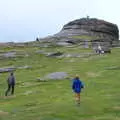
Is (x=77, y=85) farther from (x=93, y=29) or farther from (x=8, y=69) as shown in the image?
(x=93, y=29)

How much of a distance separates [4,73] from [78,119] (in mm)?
53392

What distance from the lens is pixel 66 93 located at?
61.6 m

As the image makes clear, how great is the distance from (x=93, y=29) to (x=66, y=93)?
102 m

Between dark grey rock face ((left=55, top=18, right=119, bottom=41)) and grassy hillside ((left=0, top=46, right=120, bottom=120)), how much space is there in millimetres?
52559

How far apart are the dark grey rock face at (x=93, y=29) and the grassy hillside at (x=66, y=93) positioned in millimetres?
52559

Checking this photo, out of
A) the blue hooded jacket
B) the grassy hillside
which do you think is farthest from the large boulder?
the blue hooded jacket

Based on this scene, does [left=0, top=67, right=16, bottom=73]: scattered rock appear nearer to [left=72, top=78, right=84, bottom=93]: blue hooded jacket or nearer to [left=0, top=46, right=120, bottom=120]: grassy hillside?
[left=0, top=46, right=120, bottom=120]: grassy hillside

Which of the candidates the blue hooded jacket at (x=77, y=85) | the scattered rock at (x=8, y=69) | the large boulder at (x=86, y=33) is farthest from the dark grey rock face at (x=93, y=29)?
the blue hooded jacket at (x=77, y=85)

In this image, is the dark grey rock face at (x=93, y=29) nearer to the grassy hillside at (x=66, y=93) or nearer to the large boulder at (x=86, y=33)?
the large boulder at (x=86, y=33)

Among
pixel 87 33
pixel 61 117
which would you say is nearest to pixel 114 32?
pixel 87 33

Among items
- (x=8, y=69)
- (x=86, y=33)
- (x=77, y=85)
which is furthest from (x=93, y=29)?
(x=77, y=85)

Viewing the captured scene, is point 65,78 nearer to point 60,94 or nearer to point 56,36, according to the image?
point 60,94

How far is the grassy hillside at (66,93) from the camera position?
47188mm

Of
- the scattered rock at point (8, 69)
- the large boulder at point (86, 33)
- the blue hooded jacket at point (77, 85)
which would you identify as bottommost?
the scattered rock at point (8, 69)
